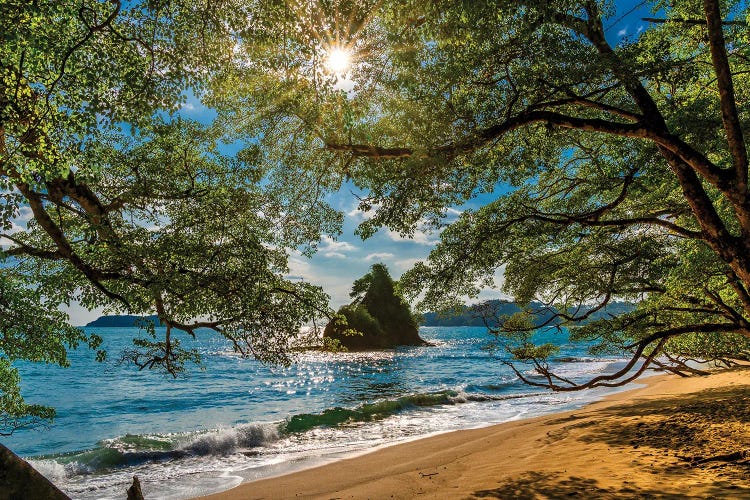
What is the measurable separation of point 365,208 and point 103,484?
12717 millimetres

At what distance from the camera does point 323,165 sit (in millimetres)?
10250

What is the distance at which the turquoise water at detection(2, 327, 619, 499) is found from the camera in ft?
44.9

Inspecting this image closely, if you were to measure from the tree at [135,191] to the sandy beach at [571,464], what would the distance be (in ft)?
13.6

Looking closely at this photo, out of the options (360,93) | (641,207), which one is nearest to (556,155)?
(641,207)

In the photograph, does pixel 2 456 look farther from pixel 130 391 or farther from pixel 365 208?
pixel 130 391

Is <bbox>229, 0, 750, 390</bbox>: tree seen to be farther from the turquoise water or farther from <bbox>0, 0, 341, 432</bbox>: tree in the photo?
the turquoise water

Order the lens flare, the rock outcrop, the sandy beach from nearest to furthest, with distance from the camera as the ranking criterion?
the rock outcrop → the sandy beach → the lens flare

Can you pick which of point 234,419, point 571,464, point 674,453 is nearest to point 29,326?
point 571,464

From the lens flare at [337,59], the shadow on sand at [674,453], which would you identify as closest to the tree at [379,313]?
the shadow on sand at [674,453]

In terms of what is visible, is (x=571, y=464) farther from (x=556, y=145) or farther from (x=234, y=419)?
(x=234, y=419)

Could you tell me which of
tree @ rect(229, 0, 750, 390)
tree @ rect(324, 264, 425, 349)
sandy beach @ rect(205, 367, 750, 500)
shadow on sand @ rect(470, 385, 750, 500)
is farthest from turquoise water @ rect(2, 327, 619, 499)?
tree @ rect(324, 264, 425, 349)

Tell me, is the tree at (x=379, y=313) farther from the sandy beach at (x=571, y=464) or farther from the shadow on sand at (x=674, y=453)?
the shadow on sand at (x=674, y=453)

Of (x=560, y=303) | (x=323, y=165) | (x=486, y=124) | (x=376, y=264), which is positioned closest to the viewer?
(x=486, y=124)

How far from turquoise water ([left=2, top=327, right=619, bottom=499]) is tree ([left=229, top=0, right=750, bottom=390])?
939 cm
